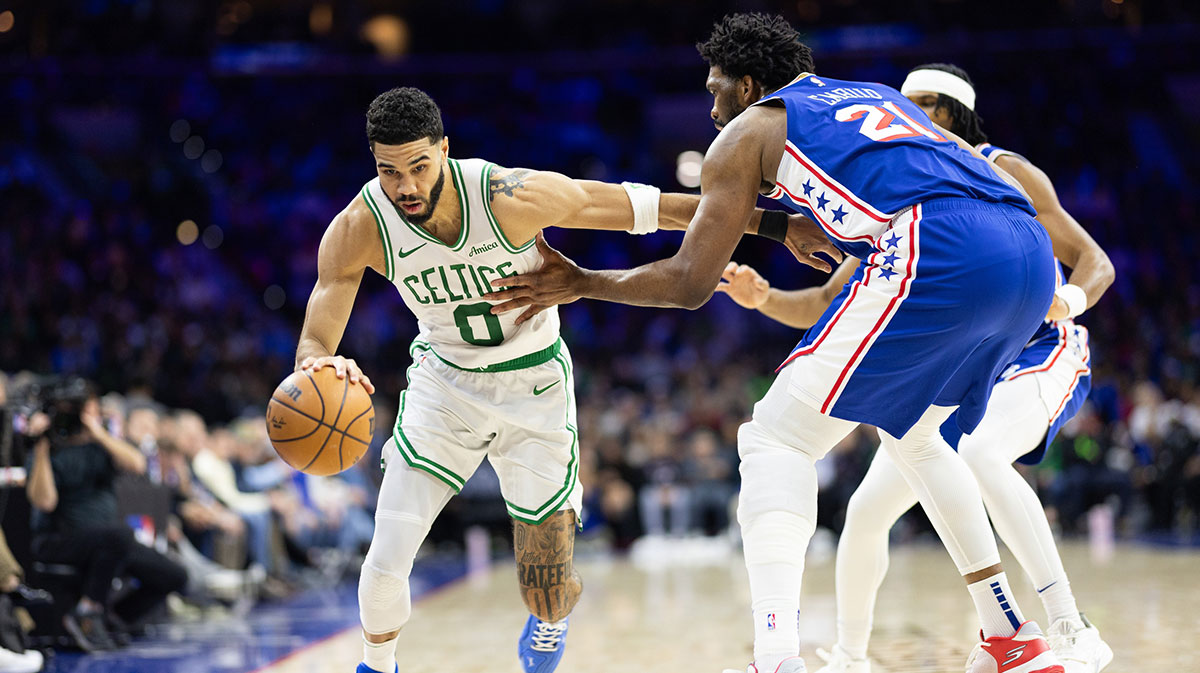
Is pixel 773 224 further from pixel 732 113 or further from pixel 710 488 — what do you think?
pixel 710 488

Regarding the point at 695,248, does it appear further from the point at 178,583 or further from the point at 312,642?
the point at 178,583

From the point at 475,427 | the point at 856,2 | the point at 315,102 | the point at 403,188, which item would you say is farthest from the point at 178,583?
the point at 856,2

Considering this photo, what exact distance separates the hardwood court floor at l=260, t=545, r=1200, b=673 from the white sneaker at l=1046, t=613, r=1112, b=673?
715 millimetres

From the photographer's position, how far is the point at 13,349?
1548 cm

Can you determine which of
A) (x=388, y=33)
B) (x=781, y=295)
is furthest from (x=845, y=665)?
(x=388, y=33)

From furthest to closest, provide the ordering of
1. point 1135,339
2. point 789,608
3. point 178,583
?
point 1135,339 → point 178,583 → point 789,608

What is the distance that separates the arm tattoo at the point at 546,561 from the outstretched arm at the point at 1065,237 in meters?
2.14

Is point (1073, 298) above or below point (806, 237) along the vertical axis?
below

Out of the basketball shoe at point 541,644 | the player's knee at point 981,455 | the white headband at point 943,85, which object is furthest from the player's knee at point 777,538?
the white headband at point 943,85

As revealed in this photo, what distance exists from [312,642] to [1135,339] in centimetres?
1521

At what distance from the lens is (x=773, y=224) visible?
4.23 meters

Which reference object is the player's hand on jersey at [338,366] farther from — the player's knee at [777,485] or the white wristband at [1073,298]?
the white wristband at [1073,298]

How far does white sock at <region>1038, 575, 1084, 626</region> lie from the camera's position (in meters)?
4.11

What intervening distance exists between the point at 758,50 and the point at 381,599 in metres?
2.28
